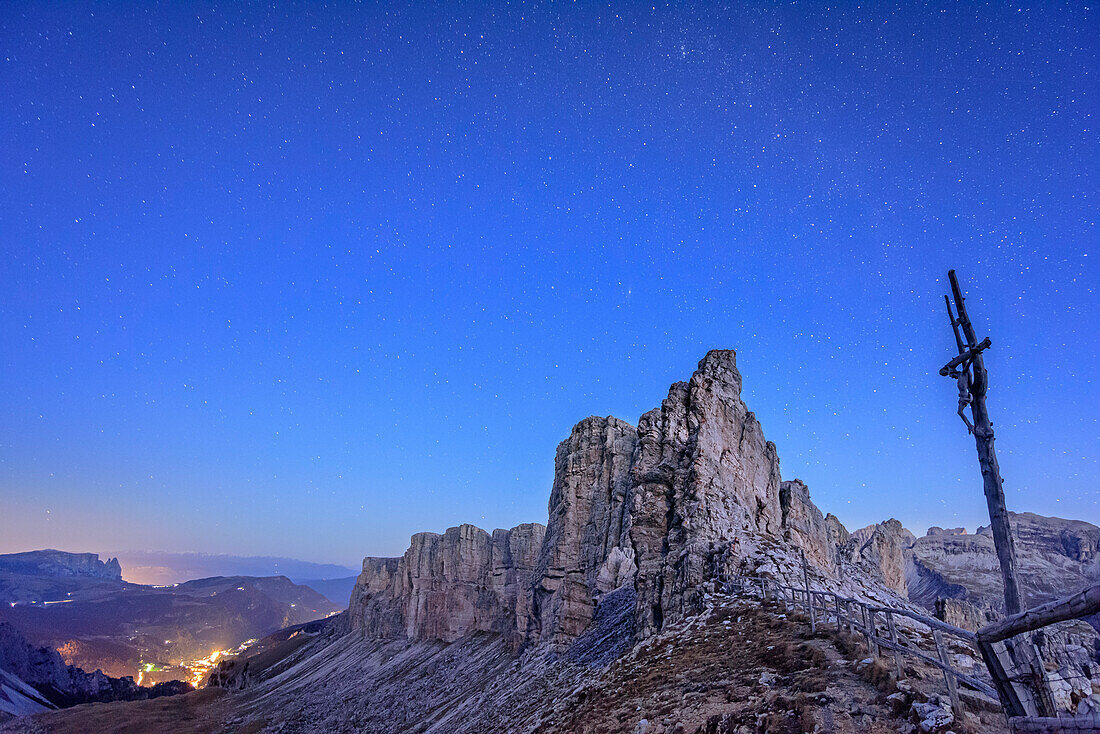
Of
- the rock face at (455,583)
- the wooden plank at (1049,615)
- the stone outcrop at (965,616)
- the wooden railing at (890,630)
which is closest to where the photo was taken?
the wooden plank at (1049,615)

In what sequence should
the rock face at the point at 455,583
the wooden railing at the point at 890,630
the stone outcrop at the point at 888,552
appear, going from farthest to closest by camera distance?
the rock face at the point at 455,583
the stone outcrop at the point at 888,552
the wooden railing at the point at 890,630

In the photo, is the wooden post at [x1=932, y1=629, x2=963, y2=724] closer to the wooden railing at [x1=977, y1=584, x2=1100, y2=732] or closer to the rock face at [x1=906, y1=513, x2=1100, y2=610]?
the wooden railing at [x1=977, y1=584, x2=1100, y2=732]

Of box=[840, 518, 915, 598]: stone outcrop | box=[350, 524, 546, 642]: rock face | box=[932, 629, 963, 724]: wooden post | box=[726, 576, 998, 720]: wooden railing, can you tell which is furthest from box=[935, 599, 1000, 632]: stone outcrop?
box=[932, 629, 963, 724]: wooden post

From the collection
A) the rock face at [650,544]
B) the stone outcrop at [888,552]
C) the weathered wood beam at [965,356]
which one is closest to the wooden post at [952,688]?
the weathered wood beam at [965,356]

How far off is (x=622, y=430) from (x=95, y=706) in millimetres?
86677

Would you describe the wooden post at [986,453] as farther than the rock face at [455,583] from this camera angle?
No

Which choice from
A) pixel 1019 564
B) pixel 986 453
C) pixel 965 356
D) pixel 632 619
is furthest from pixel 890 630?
pixel 1019 564

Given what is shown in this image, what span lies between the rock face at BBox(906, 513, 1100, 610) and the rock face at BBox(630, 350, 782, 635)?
114 m

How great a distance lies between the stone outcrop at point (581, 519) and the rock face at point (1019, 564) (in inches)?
4156

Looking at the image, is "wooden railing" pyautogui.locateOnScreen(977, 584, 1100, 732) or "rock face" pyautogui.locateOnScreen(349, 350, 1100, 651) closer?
"wooden railing" pyautogui.locateOnScreen(977, 584, 1100, 732)

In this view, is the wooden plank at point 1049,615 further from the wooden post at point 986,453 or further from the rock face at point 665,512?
the rock face at point 665,512

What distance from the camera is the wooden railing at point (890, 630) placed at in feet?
29.0

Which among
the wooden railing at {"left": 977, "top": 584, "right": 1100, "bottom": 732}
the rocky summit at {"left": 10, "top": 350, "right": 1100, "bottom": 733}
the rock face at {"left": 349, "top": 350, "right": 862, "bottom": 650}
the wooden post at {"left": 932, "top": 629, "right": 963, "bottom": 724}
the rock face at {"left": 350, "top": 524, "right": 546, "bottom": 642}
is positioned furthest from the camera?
the rock face at {"left": 350, "top": 524, "right": 546, "bottom": 642}

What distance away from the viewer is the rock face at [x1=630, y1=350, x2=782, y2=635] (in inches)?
1033
